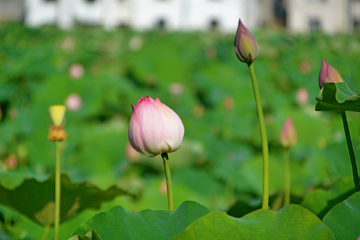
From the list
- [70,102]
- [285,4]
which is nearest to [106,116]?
[70,102]

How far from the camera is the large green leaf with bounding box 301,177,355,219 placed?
15.9 inches

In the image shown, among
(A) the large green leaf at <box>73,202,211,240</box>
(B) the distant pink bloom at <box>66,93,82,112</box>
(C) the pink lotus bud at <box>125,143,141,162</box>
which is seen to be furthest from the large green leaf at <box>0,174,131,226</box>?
(B) the distant pink bloom at <box>66,93,82,112</box>

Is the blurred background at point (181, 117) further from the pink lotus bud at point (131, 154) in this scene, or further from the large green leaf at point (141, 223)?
the large green leaf at point (141, 223)

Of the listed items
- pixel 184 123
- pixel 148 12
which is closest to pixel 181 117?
pixel 184 123

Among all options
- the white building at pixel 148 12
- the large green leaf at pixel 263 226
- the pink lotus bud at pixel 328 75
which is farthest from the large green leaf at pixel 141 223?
the white building at pixel 148 12

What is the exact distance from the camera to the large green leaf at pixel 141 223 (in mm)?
329

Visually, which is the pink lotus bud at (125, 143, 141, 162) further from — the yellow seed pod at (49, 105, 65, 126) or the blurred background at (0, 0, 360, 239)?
the yellow seed pod at (49, 105, 65, 126)

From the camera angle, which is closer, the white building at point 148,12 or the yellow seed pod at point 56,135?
the yellow seed pod at point 56,135

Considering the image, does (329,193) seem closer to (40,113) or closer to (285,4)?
(40,113)

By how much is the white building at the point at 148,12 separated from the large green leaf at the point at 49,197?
14.3 meters

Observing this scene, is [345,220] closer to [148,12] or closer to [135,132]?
[135,132]

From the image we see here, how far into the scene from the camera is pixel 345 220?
1.05ft

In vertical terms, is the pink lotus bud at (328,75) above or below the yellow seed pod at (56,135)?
above

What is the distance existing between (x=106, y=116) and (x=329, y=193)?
1.56 meters
